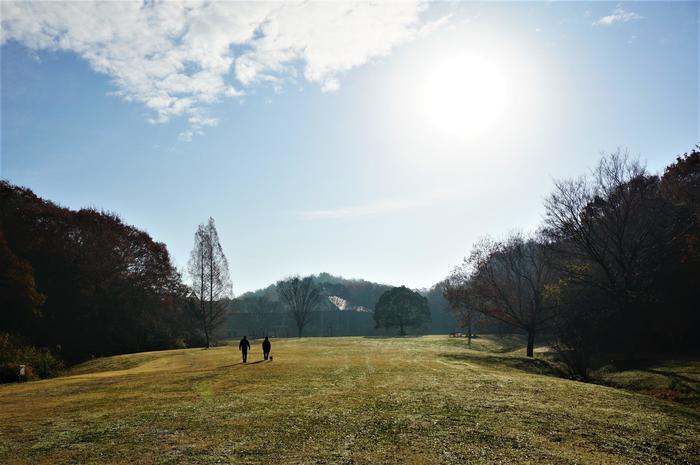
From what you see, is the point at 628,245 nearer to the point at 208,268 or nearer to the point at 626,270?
the point at 626,270

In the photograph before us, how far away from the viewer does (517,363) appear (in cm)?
3850

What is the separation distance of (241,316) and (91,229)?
77709 mm

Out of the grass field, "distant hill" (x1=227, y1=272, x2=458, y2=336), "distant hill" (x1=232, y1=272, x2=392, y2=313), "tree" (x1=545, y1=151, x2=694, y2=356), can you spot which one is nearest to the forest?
"tree" (x1=545, y1=151, x2=694, y2=356)

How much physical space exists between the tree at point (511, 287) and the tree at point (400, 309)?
119 feet

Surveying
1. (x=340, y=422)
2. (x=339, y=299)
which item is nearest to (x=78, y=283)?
→ (x=340, y=422)

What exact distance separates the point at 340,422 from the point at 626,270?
40.6m

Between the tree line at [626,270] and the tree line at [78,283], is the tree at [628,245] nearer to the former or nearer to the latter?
the tree line at [626,270]

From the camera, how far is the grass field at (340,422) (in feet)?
40.7

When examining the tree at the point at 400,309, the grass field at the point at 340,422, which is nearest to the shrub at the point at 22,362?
the grass field at the point at 340,422

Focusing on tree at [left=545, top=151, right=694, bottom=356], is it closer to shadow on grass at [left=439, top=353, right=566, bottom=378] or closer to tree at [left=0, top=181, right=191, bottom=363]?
shadow on grass at [left=439, top=353, right=566, bottom=378]

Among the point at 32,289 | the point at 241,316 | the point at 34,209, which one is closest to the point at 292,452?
the point at 32,289

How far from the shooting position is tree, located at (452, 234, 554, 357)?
51.3 meters

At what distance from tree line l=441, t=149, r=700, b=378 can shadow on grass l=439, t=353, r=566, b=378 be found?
8.77 feet

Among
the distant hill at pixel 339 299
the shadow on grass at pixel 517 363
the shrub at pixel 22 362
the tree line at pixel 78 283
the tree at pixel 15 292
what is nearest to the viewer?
the shrub at pixel 22 362
